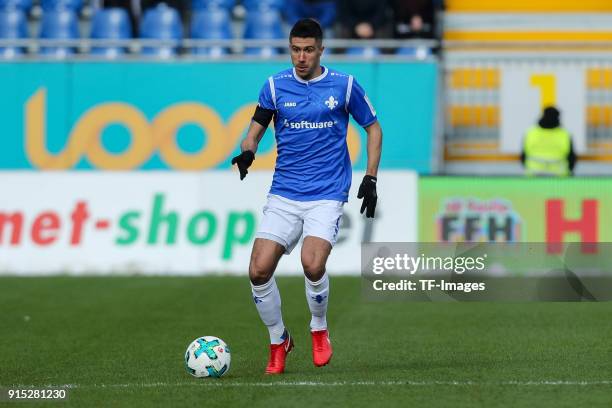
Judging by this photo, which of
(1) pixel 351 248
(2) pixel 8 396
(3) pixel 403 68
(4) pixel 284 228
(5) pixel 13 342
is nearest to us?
(2) pixel 8 396

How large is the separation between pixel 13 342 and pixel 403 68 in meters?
9.83

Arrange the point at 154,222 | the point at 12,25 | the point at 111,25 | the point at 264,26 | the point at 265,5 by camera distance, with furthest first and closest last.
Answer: the point at 12,25 < the point at 265,5 < the point at 111,25 < the point at 264,26 < the point at 154,222

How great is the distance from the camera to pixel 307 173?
29.2 feet

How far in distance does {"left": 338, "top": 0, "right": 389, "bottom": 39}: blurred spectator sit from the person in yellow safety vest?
3.39 metres

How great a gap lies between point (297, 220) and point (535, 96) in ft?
38.2

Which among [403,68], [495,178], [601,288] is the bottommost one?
[601,288]

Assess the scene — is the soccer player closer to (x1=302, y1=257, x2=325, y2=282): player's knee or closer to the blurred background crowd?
(x1=302, y1=257, x2=325, y2=282): player's knee

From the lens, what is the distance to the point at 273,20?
21250 millimetres

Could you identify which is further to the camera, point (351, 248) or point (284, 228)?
point (351, 248)

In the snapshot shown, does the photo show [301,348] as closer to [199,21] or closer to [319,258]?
[319,258]

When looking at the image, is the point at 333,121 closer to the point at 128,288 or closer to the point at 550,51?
the point at 128,288

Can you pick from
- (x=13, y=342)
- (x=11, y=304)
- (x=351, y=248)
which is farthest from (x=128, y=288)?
(x=13, y=342)

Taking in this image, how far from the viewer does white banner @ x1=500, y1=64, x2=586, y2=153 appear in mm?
19906

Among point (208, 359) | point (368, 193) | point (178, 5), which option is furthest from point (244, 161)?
point (178, 5)
